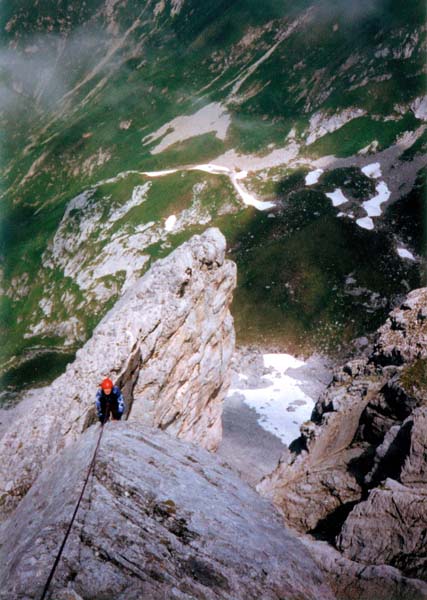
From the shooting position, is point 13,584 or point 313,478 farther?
point 313,478

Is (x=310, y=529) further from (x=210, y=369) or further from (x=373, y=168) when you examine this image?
(x=373, y=168)

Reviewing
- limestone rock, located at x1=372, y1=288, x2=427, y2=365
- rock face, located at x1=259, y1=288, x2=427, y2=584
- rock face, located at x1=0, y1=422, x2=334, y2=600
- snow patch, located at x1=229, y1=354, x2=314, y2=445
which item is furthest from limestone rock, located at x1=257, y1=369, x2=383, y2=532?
snow patch, located at x1=229, y1=354, x2=314, y2=445

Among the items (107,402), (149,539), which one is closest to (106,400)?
(107,402)

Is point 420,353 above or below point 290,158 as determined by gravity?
above

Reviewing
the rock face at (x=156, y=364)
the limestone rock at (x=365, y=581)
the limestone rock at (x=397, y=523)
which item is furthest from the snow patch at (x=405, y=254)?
the limestone rock at (x=365, y=581)

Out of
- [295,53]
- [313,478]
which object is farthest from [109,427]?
[295,53]
